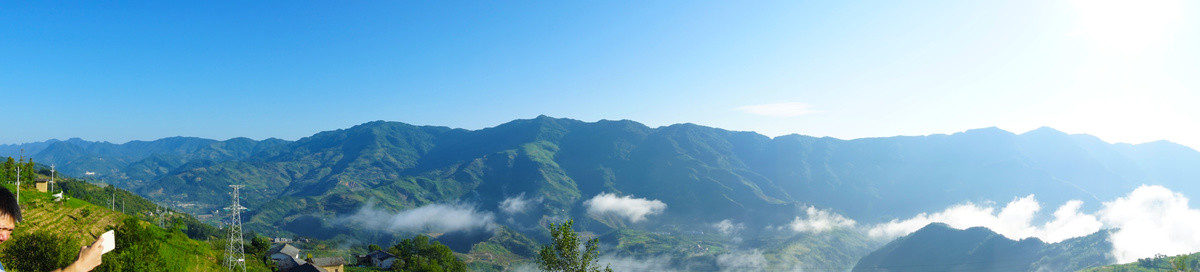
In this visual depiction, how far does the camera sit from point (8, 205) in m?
6.03

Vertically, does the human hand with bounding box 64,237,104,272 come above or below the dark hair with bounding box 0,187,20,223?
below

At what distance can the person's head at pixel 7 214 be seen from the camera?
19.3 feet

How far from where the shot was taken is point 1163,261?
199 metres

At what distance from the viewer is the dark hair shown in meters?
5.86

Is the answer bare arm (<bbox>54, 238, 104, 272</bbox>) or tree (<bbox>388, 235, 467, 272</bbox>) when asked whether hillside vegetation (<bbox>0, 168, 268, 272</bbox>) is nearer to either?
bare arm (<bbox>54, 238, 104, 272</bbox>)

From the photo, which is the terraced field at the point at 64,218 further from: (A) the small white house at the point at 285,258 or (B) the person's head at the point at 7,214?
(B) the person's head at the point at 7,214

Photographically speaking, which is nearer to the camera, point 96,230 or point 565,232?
point 565,232

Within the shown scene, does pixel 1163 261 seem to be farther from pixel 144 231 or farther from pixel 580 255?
pixel 144 231

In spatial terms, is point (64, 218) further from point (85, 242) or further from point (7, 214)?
point (7, 214)

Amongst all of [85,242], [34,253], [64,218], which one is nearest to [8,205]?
[34,253]

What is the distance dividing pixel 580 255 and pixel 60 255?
3984cm

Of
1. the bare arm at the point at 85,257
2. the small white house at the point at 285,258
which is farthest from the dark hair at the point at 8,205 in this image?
the small white house at the point at 285,258

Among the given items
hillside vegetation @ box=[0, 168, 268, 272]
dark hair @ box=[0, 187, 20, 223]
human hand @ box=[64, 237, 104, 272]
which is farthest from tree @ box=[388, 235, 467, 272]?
human hand @ box=[64, 237, 104, 272]

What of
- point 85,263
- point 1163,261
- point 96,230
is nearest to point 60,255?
point 96,230
